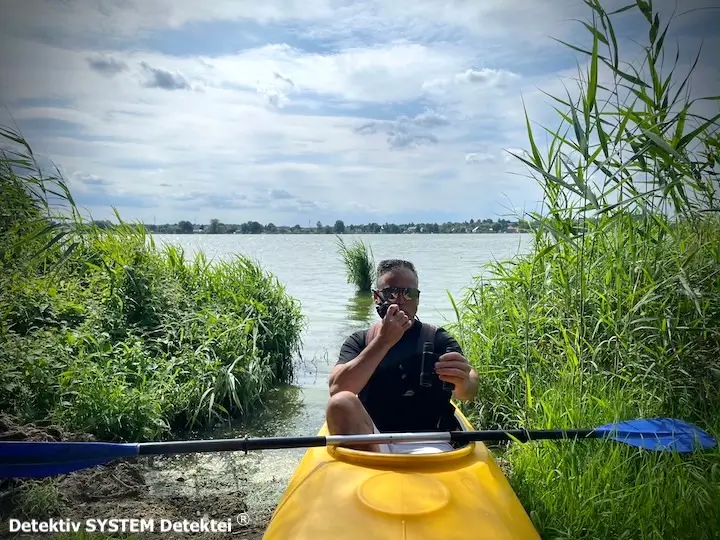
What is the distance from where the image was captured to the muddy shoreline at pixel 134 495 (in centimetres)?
288

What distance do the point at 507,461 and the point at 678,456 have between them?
4.27ft

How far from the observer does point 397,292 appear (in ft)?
9.14

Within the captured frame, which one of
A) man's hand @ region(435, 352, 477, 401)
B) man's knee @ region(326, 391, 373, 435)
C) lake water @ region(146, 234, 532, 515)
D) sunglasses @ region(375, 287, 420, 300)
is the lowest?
lake water @ region(146, 234, 532, 515)

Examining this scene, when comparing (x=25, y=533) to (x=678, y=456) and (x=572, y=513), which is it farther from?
(x=678, y=456)

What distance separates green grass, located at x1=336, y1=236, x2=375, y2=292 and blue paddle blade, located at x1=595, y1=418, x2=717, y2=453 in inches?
334

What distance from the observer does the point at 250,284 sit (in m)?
6.30

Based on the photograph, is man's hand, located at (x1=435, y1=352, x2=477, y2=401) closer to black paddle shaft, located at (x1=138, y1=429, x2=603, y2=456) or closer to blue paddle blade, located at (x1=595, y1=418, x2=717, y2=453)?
black paddle shaft, located at (x1=138, y1=429, x2=603, y2=456)

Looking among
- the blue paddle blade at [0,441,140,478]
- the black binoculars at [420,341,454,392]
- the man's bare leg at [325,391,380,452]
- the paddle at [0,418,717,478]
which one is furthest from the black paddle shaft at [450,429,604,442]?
the blue paddle blade at [0,441,140,478]

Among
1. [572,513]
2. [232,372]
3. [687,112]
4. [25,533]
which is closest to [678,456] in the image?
[572,513]

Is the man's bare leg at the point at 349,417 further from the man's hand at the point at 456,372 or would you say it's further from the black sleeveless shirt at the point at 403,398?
the man's hand at the point at 456,372

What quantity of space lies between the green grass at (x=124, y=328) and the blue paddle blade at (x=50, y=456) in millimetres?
1140

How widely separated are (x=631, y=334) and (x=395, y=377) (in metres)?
1.42

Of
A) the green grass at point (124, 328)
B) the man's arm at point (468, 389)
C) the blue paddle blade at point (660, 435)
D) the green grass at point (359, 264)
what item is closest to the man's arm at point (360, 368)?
the man's arm at point (468, 389)

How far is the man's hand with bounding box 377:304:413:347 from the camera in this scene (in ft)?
8.46
